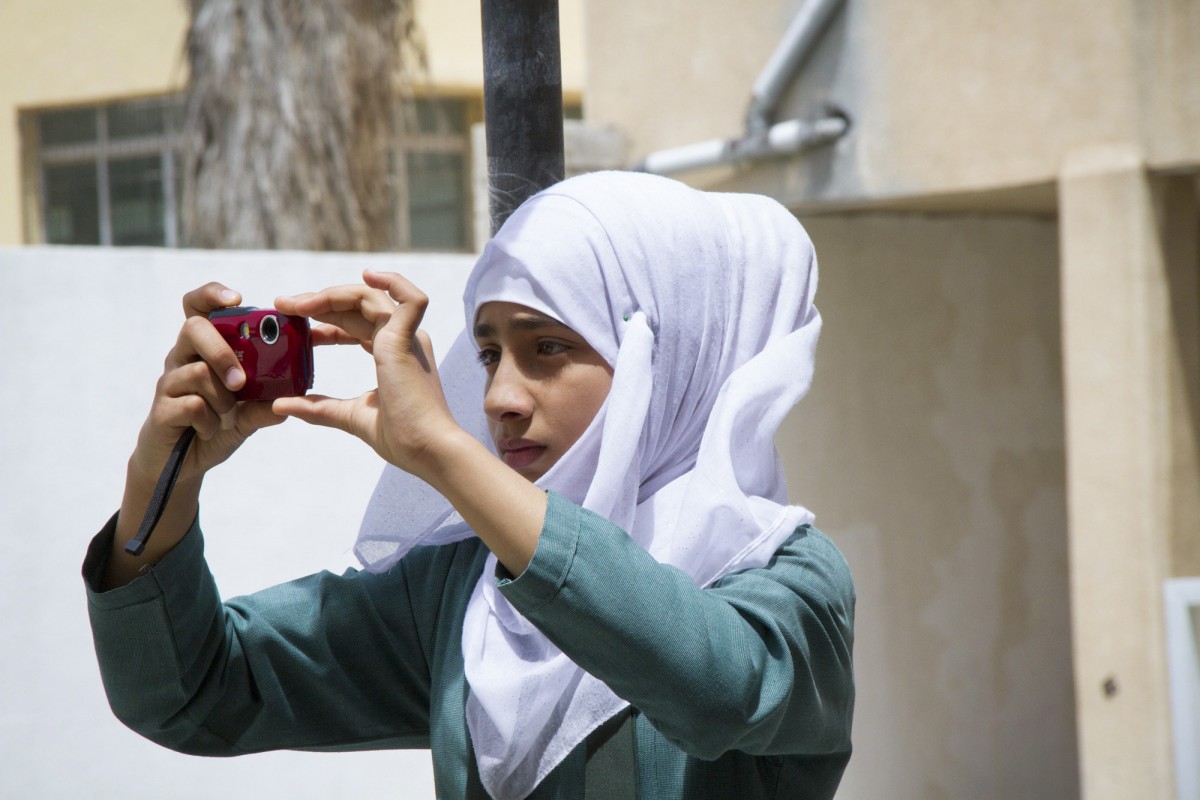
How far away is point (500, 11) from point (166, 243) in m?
10.6

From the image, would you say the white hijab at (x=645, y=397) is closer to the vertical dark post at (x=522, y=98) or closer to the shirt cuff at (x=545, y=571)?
the vertical dark post at (x=522, y=98)

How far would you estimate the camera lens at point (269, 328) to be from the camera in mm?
1441

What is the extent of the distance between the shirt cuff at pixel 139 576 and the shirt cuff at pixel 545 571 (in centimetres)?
50

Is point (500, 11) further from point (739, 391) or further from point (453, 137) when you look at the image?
point (453, 137)

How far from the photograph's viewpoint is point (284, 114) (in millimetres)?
7473

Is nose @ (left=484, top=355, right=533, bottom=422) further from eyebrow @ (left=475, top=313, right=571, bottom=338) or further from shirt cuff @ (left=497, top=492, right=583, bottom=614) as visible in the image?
shirt cuff @ (left=497, top=492, right=583, bottom=614)

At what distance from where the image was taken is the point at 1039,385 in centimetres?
576

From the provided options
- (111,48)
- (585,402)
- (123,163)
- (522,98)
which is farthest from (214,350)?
(123,163)

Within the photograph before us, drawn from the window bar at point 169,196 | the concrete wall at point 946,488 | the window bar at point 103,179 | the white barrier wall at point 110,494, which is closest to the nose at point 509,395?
the white barrier wall at point 110,494

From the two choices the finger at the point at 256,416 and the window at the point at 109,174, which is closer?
the finger at the point at 256,416

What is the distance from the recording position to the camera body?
145 centimetres

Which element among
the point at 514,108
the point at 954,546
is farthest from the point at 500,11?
the point at 954,546

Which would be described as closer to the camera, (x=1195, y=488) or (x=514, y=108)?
(x=514, y=108)

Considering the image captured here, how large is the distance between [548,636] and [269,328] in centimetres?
44
